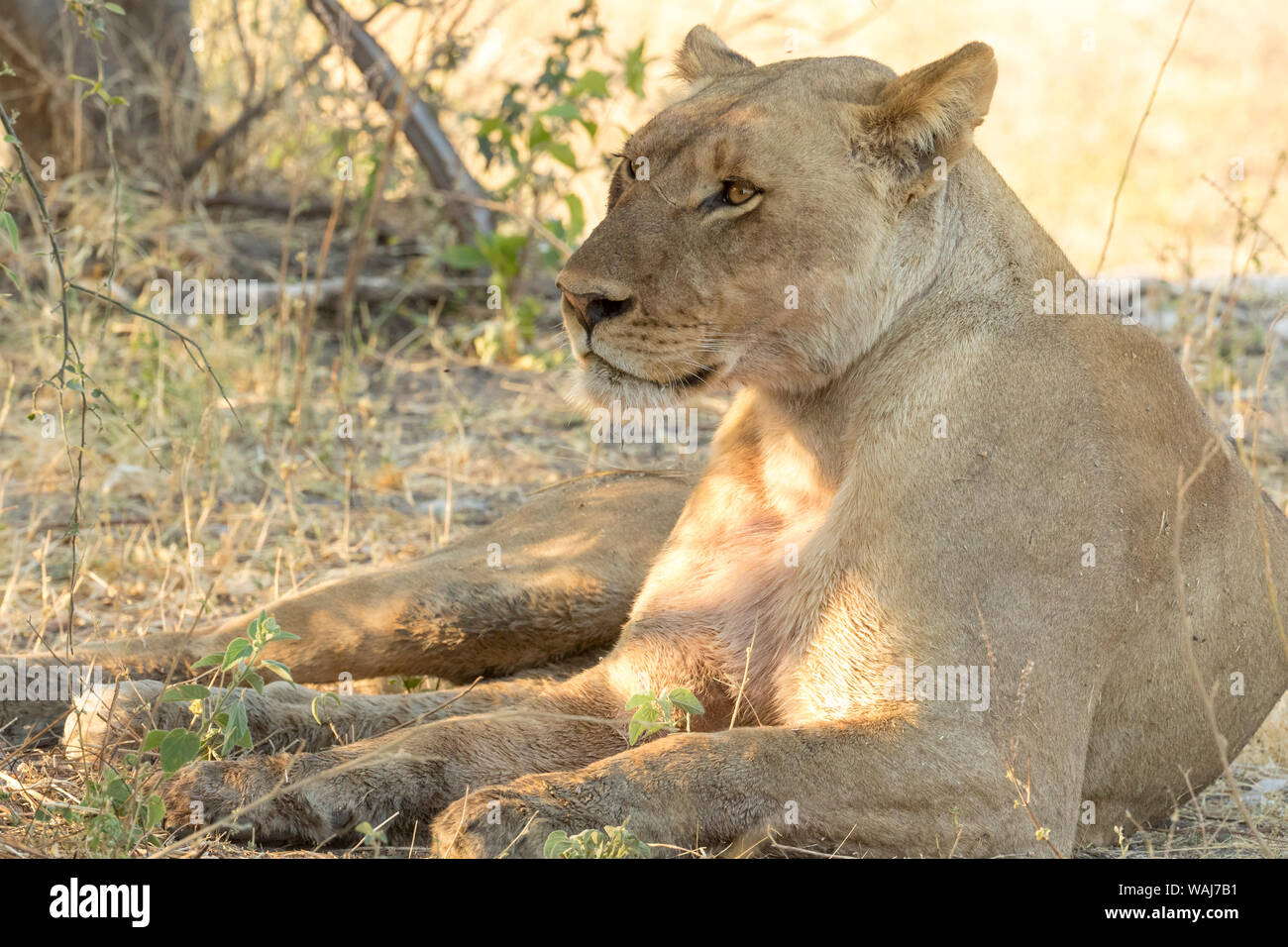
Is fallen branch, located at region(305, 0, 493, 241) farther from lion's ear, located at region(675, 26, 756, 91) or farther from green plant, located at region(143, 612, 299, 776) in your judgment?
green plant, located at region(143, 612, 299, 776)

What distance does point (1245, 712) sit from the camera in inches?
144

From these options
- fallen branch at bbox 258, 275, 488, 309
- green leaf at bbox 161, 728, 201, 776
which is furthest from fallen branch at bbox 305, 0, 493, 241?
green leaf at bbox 161, 728, 201, 776

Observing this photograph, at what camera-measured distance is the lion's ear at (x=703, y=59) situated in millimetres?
3918

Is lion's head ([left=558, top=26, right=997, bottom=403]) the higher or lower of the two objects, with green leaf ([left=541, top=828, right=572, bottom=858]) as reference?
higher

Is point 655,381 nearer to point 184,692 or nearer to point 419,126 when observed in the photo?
point 184,692

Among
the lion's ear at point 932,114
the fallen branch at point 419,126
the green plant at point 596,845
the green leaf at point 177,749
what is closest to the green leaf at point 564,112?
the fallen branch at point 419,126

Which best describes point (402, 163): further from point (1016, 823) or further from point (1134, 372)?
point (1016, 823)

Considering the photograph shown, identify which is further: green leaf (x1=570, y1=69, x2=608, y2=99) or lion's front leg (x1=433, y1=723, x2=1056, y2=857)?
green leaf (x1=570, y1=69, x2=608, y2=99)

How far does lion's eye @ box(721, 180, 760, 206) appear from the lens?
331 centimetres

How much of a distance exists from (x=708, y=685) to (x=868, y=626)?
525mm

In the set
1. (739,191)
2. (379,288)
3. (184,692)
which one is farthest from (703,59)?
(379,288)

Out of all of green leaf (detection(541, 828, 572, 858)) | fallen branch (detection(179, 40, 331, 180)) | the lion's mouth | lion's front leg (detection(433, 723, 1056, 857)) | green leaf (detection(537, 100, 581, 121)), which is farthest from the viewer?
fallen branch (detection(179, 40, 331, 180))

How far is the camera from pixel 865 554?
3176 mm

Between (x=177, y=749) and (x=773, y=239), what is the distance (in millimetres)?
1574
